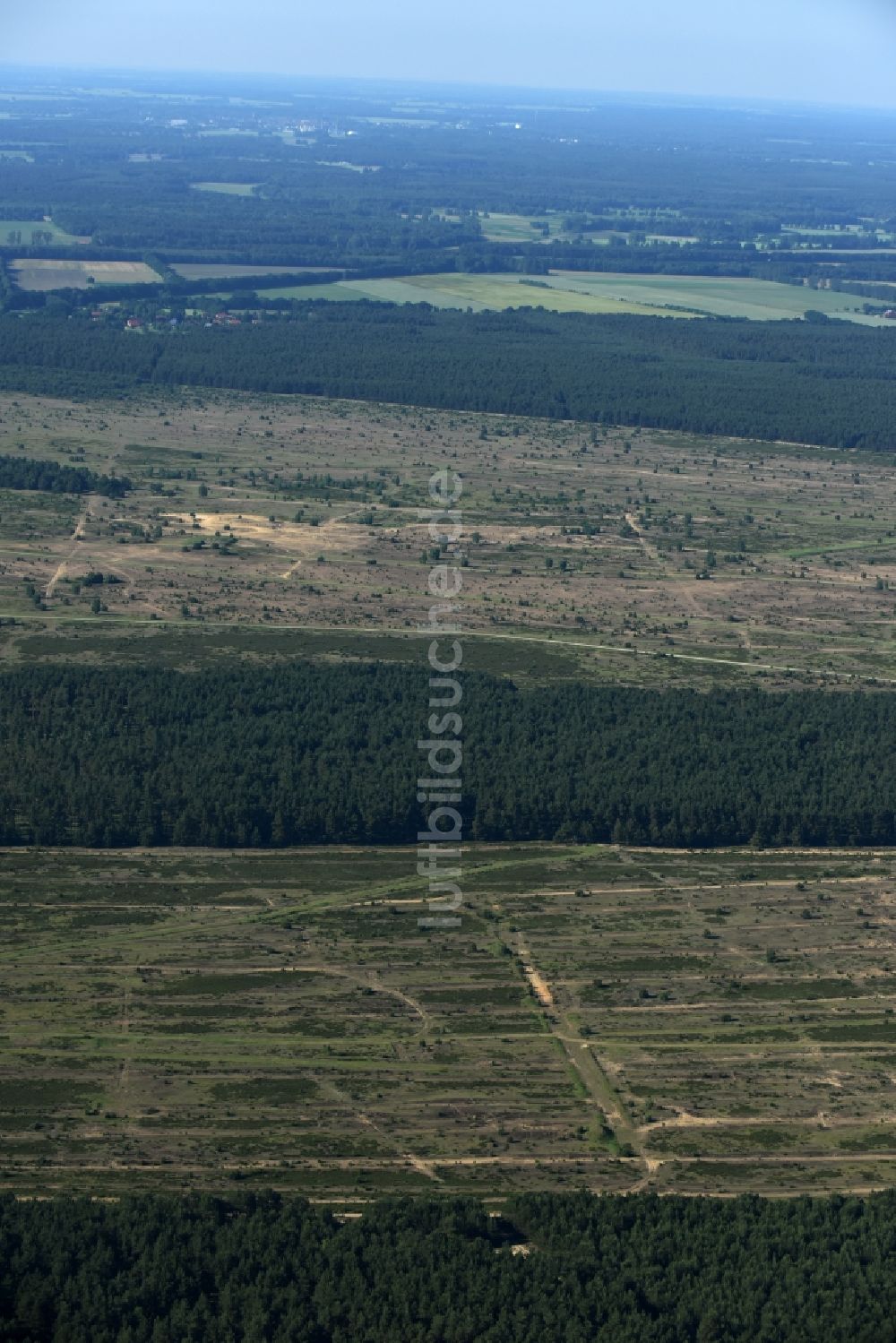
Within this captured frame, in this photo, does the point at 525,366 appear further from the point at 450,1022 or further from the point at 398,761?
the point at 450,1022

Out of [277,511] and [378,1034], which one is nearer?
[378,1034]

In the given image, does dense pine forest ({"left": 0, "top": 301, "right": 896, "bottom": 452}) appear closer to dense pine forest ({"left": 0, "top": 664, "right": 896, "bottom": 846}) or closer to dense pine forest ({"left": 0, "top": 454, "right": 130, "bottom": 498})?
dense pine forest ({"left": 0, "top": 454, "right": 130, "bottom": 498})

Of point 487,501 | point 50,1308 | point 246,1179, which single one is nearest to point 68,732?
point 246,1179

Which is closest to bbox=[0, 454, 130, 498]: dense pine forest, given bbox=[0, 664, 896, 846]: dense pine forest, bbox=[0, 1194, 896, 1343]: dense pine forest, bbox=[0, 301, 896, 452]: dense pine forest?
bbox=[0, 301, 896, 452]: dense pine forest

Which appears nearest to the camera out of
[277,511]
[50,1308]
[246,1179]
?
[50,1308]

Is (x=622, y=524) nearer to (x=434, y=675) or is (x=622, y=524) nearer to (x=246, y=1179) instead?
(x=434, y=675)

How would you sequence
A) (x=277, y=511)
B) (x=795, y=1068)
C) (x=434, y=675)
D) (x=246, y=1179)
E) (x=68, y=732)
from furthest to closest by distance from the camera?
(x=277, y=511), (x=434, y=675), (x=68, y=732), (x=795, y=1068), (x=246, y=1179)

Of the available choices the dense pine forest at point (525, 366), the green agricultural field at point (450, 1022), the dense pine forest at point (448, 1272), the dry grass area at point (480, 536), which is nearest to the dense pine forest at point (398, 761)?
the green agricultural field at point (450, 1022)
